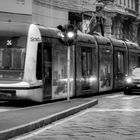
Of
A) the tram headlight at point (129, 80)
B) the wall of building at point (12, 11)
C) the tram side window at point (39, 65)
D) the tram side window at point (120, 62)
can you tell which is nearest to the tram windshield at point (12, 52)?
the tram side window at point (39, 65)

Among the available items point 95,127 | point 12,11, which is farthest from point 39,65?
point 12,11

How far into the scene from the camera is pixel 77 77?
21797 millimetres

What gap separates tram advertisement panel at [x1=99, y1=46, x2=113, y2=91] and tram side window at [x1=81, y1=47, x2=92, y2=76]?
173 centimetres

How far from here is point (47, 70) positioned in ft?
59.8

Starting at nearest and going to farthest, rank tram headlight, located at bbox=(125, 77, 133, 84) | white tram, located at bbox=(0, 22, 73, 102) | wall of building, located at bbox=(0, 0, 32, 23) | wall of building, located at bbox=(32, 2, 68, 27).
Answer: white tram, located at bbox=(0, 22, 73, 102) → tram headlight, located at bbox=(125, 77, 133, 84) → wall of building, located at bbox=(0, 0, 32, 23) → wall of building, located at bbox=(32, 2, 68, 27)

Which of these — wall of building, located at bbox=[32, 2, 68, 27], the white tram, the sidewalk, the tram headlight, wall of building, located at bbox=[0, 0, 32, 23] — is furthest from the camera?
wall of building, located at bbox=[32, 2, 68, 27]

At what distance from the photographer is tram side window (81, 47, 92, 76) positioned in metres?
22.8

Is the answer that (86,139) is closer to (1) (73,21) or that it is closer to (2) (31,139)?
(2) (31,139)

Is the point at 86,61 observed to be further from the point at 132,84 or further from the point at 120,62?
the point at 120,62

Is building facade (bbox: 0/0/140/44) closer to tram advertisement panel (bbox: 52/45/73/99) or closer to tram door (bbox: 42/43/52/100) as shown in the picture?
tram advertisement panel (bbox: 52/45/73/99)

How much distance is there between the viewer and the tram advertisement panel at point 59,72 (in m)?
19.0

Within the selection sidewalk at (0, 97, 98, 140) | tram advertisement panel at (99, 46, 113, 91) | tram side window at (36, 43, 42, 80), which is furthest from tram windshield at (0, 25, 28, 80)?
tram advertisement panel at (99, 46, 113, 91)

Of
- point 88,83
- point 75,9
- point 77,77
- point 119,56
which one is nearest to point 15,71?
point 77,77

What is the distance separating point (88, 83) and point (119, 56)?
6.08m
